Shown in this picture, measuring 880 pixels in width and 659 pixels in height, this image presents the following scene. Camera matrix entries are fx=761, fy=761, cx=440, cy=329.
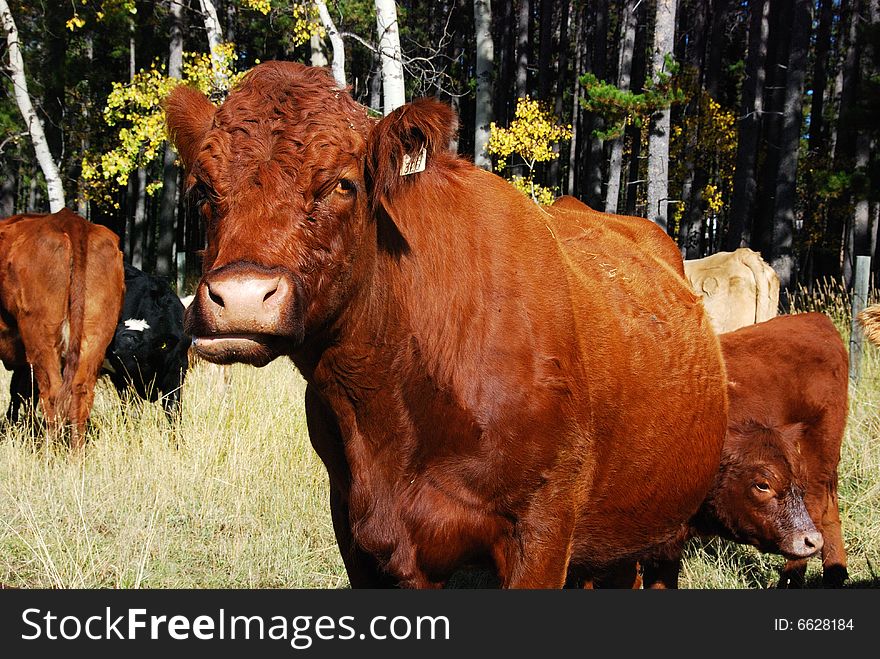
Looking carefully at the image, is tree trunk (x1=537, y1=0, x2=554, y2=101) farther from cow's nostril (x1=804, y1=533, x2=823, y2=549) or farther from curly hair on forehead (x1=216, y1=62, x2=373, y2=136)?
curly hair on forehead (x1=216, y1=62, x2=373, y2=136)

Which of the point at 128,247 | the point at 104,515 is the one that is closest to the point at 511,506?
the point at 104,515

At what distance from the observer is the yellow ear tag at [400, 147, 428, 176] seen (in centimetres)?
246

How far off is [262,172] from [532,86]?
118 ft

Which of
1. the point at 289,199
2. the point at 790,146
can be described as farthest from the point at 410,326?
the point at 790,146

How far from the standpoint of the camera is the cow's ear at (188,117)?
8.74 feet

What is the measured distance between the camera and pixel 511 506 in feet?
8.23

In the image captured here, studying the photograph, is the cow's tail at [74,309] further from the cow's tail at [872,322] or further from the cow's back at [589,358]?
the cow's tail at [872,322]

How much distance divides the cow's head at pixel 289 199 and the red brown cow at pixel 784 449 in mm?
2775

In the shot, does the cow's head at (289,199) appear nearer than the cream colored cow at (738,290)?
Yes

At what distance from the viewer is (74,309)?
6.78 m

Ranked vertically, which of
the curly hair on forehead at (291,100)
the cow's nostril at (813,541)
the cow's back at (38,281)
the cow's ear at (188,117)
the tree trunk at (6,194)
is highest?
the curly hair on forehead at (291,100)

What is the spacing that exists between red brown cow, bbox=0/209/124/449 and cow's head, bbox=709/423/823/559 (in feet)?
16.9

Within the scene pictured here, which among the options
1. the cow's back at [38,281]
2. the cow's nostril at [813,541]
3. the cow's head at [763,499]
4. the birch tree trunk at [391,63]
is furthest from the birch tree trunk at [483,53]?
the cow's nostril at [813,541]

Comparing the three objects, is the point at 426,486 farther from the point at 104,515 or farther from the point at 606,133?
the point at 606,133
